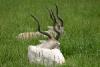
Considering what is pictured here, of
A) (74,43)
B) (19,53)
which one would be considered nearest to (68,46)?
(74,43)

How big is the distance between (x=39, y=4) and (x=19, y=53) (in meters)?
13.1

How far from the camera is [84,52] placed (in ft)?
30.9

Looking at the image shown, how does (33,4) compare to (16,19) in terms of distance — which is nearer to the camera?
(16,19)

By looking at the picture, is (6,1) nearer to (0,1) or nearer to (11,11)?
(0,1)

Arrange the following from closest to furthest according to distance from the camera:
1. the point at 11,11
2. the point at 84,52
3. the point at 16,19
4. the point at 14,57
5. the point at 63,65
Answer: the point at 63,65
the point at 14,57
the point at 84,52
the point at 16,19
the point at 11,11

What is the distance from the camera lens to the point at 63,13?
19.0 m

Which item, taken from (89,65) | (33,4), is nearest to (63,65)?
(89,65)

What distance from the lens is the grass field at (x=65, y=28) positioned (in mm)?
8523

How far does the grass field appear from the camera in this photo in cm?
852

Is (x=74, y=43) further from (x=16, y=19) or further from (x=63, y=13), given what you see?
(x=63, y=13)

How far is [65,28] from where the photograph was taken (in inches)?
561

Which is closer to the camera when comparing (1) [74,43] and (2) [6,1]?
(1) [74,43]

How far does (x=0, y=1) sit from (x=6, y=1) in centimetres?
33

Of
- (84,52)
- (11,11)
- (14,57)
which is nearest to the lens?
(14,57)
